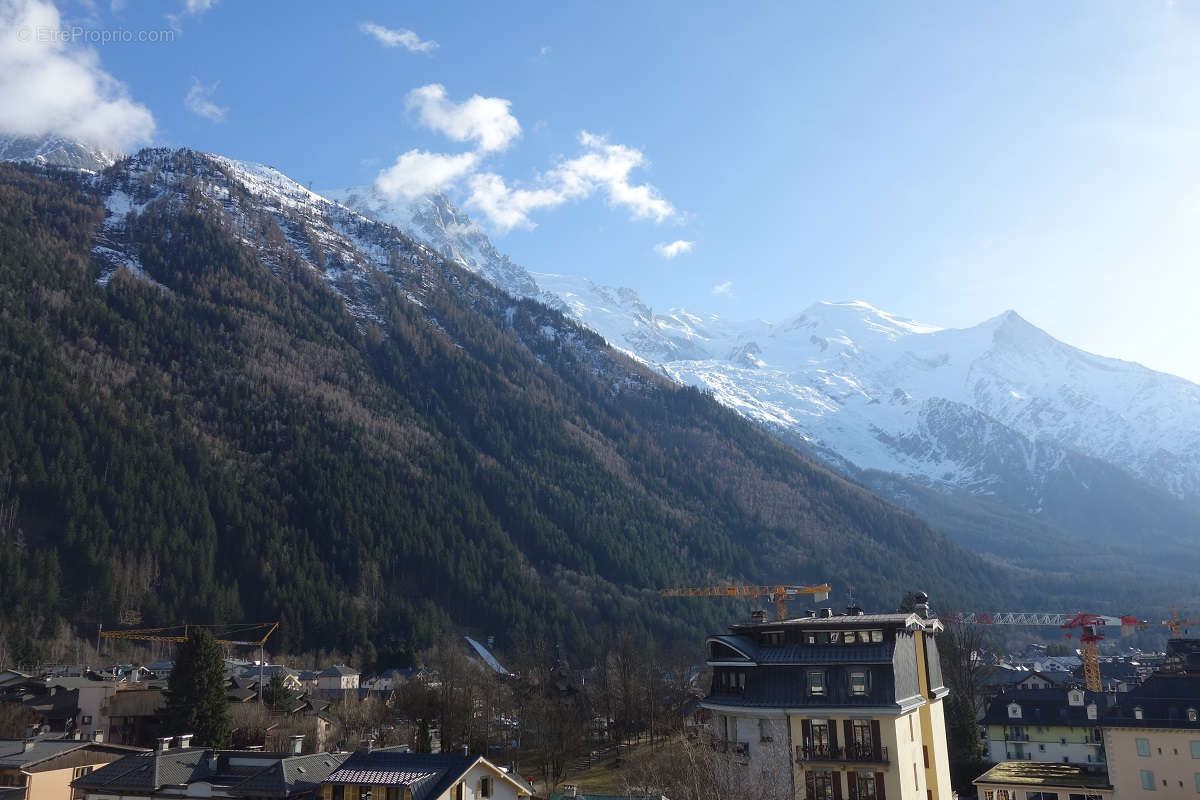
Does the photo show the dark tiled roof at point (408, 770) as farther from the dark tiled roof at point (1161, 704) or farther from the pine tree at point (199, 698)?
the dark tiled roof at point (1161, 704)

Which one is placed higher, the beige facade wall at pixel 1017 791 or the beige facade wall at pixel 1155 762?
the beige facade wall at pixel 1155 762

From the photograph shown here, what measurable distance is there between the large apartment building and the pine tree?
1741 inches

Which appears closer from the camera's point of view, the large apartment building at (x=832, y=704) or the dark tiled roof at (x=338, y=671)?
the large apartment building at (x=832, y=704)

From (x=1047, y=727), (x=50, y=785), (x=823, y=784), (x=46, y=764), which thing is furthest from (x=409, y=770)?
(x=1047, y=727)

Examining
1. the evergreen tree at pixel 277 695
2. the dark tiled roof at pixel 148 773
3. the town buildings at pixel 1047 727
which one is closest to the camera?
the dark tiled roof at pixel 148 773

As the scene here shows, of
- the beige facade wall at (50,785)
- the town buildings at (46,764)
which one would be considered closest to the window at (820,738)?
the town buildings at (46,764)

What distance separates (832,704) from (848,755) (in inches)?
109

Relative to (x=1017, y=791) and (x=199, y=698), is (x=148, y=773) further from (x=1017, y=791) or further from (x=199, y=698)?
(x=1017, y=791)

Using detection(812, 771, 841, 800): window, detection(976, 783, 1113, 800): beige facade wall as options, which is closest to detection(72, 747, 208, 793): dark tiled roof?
detection(812, 771, 841, 800): window

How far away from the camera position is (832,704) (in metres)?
50.3

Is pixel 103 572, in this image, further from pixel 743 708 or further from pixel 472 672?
pixel 743 708

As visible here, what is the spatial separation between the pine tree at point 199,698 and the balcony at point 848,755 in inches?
1953

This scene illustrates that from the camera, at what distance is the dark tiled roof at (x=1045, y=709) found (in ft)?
278

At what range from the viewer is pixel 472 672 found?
104 meters
